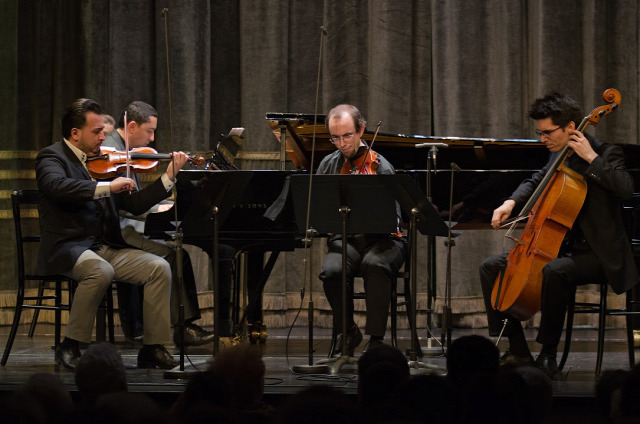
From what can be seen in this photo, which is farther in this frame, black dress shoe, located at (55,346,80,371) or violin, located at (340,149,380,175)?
violin, located at (340,149,380,175)

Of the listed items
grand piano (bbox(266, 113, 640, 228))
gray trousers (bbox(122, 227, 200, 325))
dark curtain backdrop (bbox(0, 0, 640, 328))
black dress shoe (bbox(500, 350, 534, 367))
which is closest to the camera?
black dress shoe (bbox(500, 350, 534, 367))

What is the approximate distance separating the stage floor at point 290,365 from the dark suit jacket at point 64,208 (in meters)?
0.60

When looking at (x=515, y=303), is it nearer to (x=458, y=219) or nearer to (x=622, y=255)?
(x=622, y=255)

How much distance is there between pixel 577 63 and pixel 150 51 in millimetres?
3487

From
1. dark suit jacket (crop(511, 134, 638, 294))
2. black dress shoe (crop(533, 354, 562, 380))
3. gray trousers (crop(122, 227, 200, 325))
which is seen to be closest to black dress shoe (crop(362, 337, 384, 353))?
black dress shoe (crop(533, 354, 562, 380))

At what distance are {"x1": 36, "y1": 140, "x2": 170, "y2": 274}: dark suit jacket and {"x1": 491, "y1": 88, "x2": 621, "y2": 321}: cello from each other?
1.94 meters

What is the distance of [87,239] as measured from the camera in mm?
4758

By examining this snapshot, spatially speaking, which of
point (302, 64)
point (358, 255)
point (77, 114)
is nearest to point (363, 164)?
point (358, 255)

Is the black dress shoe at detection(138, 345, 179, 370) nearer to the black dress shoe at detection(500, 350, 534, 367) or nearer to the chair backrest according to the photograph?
the chair backrest

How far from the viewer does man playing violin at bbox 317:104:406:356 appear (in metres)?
4.66

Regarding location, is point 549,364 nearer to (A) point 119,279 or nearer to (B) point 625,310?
(B) point 625,310

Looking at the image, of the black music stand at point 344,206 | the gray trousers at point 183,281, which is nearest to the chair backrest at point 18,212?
the gray trousers at point 183,281

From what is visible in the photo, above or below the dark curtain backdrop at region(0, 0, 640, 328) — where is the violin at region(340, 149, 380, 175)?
below

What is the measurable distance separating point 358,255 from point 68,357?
5.39 feet
